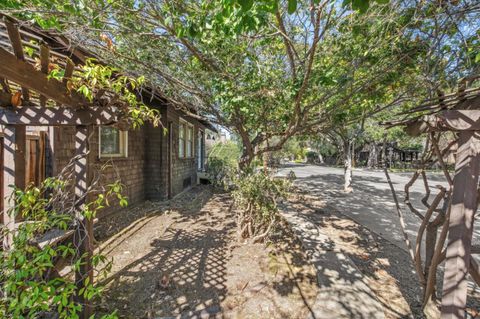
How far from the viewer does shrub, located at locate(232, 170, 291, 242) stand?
4.36 metres

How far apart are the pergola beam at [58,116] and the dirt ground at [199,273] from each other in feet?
6.70

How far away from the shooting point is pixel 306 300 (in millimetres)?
2877

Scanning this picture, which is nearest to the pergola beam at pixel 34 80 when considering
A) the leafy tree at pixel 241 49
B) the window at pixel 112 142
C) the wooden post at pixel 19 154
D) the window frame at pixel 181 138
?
the wooden post at pixel 19 154

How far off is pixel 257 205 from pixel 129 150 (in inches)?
165

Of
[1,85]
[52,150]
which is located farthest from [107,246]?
[1,85]

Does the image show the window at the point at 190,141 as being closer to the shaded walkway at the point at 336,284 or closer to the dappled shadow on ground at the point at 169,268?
the dappled shadow on ground at the point at 169,268

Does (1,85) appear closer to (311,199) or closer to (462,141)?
(462,141)

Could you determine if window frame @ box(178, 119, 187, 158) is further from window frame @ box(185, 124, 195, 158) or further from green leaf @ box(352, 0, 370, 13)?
green leaf @ box(352, 0, 370, 13)

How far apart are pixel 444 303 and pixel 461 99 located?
1682 mm

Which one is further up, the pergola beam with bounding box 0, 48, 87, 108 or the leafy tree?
the leafy tree

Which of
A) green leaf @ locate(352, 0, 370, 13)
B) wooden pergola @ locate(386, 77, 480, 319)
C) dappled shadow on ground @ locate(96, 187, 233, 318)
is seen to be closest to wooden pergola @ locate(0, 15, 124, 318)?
dappled shadow on ground @ locate(96, 187, 233, 318)

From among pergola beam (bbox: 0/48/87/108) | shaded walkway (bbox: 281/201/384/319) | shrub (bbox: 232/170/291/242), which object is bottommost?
shaded walkway (bbox: 281/201/384/319)

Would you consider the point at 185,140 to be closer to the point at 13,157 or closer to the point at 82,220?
the point at 13,157

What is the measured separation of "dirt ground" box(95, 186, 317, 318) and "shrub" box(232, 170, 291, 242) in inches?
10.5
